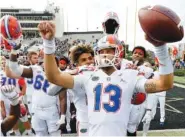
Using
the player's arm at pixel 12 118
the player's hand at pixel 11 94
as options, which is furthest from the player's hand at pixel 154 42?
the player's arm at pixel 12 118

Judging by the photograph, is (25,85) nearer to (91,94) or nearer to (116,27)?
(116,27)

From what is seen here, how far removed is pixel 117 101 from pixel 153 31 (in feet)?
2.27

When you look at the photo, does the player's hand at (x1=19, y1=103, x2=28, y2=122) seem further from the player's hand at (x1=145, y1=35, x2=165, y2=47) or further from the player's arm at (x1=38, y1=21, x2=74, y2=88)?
the player's hand at (x1=145, y1=35, x2=165, y2=47)

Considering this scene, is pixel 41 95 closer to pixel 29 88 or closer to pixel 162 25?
pixel 29 88

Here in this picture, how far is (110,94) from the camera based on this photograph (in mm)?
2773

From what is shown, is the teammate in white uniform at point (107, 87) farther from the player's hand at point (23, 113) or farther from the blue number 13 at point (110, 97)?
the player's hand at point (23, 113)

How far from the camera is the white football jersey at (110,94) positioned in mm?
2748

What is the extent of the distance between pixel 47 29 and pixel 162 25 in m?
0.84

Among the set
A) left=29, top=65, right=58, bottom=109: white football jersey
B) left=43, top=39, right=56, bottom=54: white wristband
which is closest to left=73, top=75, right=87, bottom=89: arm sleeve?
left=43, top=39, right=56, bottom=54: white wristband

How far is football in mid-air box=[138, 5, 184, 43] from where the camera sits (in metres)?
2.40

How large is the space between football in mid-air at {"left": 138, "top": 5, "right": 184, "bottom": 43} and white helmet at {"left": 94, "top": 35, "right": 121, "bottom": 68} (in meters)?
0.49

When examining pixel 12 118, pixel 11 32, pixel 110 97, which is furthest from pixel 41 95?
pixel 110 97

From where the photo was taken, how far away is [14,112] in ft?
12.4

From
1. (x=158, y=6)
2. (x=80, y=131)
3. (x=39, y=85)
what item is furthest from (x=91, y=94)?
(x=39, y=85)
